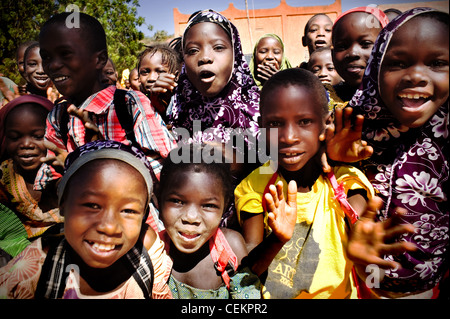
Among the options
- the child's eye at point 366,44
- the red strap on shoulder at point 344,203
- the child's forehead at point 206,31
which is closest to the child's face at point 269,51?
the child's eye at point 366,44

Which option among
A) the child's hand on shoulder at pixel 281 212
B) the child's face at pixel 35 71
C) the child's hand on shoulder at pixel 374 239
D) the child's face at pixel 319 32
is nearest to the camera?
the child's hand on shoulder at pixel 374 239

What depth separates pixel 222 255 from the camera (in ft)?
5.45

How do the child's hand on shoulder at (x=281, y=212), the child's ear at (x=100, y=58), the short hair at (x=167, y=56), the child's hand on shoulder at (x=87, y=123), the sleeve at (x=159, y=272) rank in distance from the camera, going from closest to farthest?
the child's hand on shoulder at (x=281, y=212) < the sleeve at (x=159, y=272) < the child's hand on shoulder at (x=87, y=123) < the child's ear at (x=100, y=58) < the short hair at (x=167, y=56)

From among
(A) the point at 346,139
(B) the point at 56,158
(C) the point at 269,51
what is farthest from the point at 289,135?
(C) the point at 269,51

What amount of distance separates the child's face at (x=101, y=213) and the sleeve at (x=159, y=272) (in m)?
0.15

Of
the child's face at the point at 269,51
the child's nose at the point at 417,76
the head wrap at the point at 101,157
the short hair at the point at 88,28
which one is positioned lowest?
the head wrap at the point at 101,157

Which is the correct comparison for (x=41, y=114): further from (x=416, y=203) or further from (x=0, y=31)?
(x=416, y=203)

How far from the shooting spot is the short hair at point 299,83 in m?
1.66

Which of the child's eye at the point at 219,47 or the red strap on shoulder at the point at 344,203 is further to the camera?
the child's eye at the point at 219,47

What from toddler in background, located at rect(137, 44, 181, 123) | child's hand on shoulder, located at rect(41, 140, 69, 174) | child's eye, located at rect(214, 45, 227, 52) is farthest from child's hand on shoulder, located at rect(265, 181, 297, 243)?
toddler in background, located at rect(137, 44, 181, 123)

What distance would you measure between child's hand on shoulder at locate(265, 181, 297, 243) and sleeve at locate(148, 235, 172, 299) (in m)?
0.60

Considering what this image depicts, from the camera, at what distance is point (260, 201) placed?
5.55 feet
